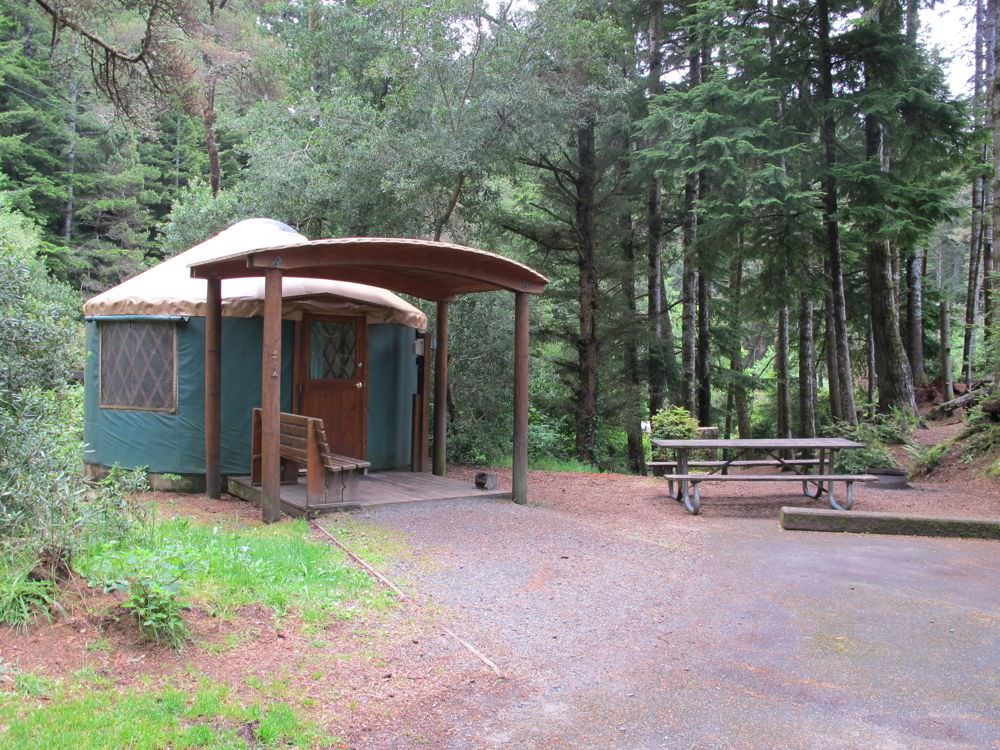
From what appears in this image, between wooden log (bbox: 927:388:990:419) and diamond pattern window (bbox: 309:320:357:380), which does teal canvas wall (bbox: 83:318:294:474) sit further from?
wooden log (bbox: 927:388:990:419)

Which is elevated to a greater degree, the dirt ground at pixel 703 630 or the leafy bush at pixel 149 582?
the leafy bush at pixel 149 582

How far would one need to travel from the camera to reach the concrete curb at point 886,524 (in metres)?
6.15

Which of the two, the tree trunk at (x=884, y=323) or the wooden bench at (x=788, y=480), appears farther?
the tree trunk at (x=884, y=323)

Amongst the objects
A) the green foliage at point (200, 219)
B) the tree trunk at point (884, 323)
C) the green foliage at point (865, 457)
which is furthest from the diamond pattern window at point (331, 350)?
the tree trunk at point (884, 323)

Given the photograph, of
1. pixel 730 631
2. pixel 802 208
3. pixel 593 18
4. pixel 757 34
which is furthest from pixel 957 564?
pixel 593 18

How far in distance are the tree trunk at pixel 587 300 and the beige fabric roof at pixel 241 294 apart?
4.97m

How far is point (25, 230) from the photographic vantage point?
63.5 feet

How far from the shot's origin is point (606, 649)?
3.61 m

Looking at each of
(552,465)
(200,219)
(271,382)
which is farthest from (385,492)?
(200,219)

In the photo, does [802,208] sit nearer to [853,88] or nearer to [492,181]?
[853,88]

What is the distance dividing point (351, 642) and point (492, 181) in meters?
9.61

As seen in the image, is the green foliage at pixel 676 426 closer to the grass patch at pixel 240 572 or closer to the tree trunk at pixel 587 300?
the tree trunk at pixel 587 300

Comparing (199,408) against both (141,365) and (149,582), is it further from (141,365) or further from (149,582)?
(149,582)

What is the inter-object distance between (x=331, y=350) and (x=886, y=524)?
5856mm
